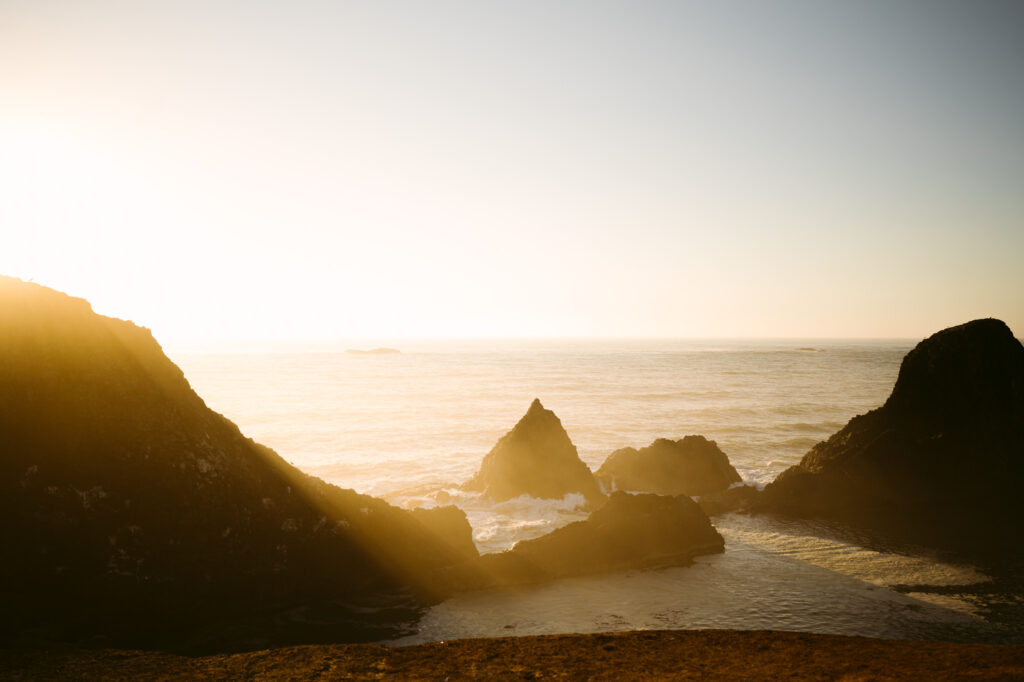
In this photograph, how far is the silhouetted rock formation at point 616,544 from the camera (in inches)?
680

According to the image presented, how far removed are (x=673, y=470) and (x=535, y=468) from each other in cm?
872

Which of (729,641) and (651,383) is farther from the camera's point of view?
(651,383)

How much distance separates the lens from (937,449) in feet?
85.0

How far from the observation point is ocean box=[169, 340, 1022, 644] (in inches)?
579

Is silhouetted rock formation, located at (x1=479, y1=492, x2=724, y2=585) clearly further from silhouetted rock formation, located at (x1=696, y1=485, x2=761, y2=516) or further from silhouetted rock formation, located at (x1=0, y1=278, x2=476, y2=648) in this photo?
silhouetted rock formation, located at (x1=696, y1=485, x2=761, y2=516)

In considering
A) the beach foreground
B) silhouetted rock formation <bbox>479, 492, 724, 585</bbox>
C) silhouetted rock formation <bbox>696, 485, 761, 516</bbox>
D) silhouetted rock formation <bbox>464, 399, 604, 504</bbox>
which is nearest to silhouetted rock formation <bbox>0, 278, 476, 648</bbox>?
the beach foreground

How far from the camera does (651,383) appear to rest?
98.4 metres

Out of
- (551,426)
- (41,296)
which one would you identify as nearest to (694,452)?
(551,426)

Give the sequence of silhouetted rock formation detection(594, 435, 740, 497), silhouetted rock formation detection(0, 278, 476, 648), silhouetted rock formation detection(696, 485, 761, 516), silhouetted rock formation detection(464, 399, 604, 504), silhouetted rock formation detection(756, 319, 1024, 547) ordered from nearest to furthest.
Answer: silhouetted rock formation detection(0, 278, 476, 648) < silhouetted rock formation detection(756, 319, 1024, 547) < silhouetted rock formation detection(696, 485, 761, 516) < silhouetted rock formation detection(464, 399, 604, 504) < silhouetted rock formation detection(594, 435, 740, 497)

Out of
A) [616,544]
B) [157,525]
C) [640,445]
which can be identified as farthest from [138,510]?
[640,445]

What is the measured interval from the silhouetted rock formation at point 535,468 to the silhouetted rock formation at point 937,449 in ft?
31.4

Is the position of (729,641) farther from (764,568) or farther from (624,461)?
(624,461)

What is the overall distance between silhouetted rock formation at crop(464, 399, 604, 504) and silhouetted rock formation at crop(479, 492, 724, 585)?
26.1ft

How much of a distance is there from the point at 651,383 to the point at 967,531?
76163 mm
